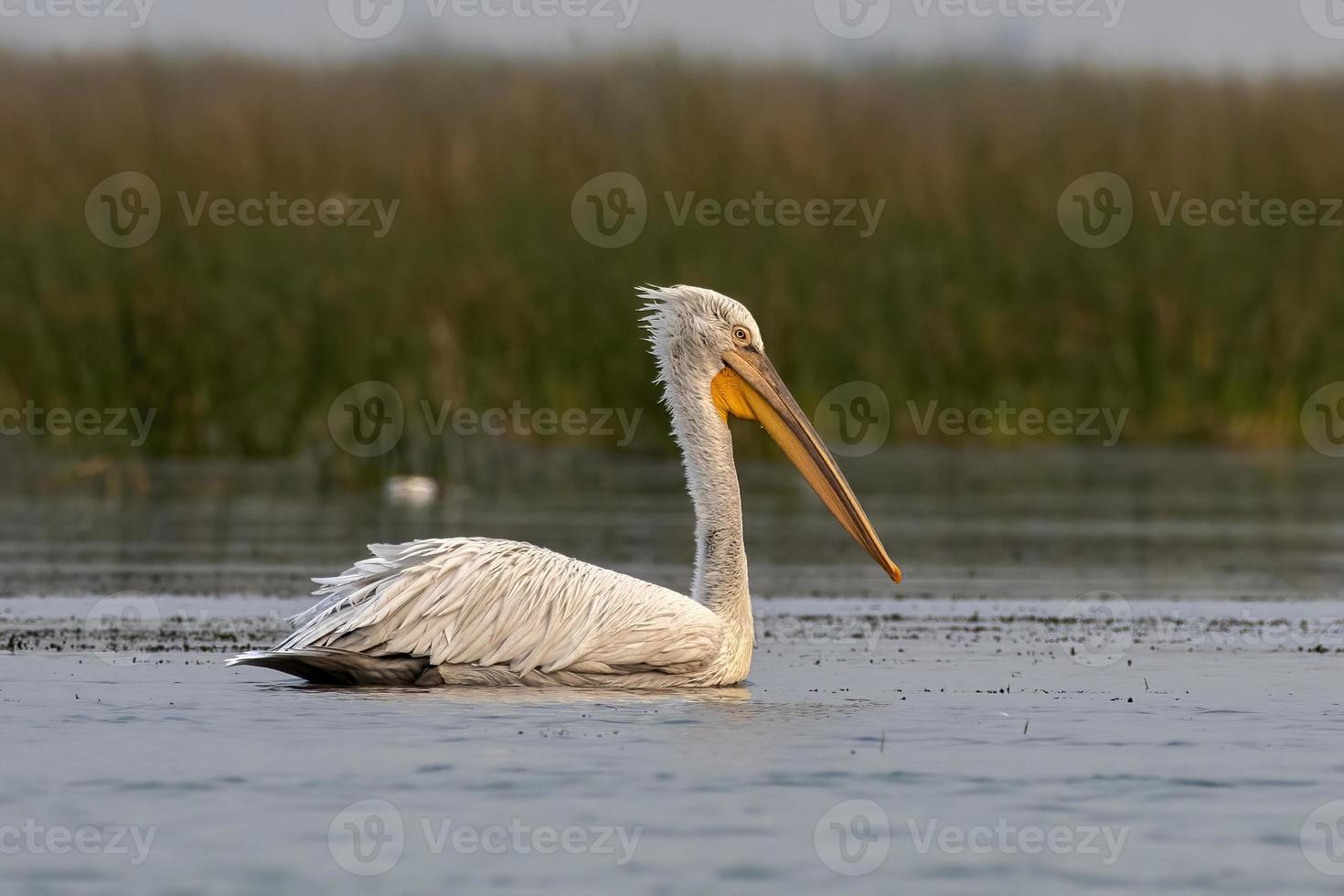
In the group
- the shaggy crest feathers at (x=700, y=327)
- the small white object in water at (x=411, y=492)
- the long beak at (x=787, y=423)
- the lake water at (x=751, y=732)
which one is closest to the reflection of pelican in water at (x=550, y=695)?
the lake water at (x=751, y=732)

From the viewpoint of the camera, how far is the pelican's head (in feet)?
30.6

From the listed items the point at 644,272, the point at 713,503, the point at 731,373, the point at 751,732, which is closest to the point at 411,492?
the point at 644,272

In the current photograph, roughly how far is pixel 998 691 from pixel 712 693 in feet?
3.12

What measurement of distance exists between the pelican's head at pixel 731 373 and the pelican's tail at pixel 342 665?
1567mm

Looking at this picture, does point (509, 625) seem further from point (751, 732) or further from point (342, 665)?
point (751, 732)

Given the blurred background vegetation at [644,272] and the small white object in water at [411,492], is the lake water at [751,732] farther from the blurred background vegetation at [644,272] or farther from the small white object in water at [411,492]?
the blurred background vegetation at [644,272]

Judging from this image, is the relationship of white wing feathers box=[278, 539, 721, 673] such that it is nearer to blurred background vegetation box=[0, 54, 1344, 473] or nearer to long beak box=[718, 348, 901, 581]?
long beak box=[718, 348, 901, 581]

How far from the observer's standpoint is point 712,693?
8438 mm

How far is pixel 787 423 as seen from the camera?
940cm

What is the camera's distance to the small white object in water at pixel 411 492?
582 inches

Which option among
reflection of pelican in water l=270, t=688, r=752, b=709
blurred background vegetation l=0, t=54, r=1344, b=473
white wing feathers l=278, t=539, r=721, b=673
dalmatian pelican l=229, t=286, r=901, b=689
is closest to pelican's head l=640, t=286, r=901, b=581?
dalmatian pelican l=229, t=286, r=901, b=689

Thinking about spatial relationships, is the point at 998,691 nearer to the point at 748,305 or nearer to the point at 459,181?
the point at 748,305

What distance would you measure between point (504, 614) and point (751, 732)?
1243 mm

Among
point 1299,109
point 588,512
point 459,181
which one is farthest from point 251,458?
point 1299,109
